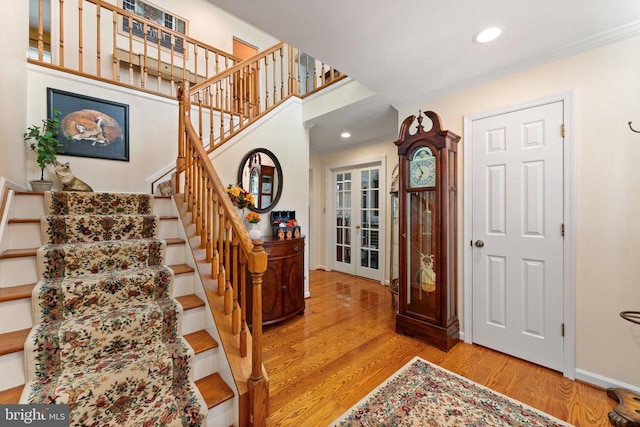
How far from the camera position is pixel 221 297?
1.72 m

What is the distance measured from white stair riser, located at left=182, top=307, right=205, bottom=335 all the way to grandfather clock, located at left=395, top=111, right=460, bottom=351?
1.83 meters

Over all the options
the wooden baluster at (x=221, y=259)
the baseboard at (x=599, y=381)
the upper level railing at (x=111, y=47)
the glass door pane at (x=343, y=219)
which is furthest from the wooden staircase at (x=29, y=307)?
the glass door pane at (x=343, y=219)

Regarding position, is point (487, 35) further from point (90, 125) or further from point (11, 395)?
point (90, 125)

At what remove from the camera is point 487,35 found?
1780mm

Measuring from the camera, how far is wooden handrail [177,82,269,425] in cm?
135

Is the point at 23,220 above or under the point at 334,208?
under

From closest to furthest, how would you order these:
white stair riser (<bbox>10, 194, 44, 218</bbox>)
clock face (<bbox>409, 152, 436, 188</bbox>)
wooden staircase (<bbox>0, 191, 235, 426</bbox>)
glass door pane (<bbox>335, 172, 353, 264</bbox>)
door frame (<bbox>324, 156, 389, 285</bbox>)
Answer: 1. wooden staircase (<bbox>0, 191, 235, 426</bbox>)
2. white stair riser (<bbox>10, 194, 44, 218</bbox>)
3. clock face (<bbox>409, 152, 436, 188</bbox>)
4. door frame (<bbox>324, 156, 389, 285</bbox>)
5. glass door pane (<bbox>335, 172, 353, 264</bbox>)

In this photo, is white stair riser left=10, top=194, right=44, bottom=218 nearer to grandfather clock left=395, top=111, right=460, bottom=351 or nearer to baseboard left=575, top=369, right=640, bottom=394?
grandfather clock left=395, top=111, right=460, bottom=351

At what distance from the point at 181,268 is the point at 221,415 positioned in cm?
98

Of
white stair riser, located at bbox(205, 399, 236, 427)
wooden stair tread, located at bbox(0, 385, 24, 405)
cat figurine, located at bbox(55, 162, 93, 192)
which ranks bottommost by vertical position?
white stair riser, located at bbox(205, 399, 236, 427)

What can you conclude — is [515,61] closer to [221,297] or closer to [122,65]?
[221,297]

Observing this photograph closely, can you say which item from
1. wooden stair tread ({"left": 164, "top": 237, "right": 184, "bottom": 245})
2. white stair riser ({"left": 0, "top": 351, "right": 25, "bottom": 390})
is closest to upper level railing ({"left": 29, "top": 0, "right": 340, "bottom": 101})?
wooden stair tread ({"left": 164, "top": 237, "right": 184, "bottom": 245})

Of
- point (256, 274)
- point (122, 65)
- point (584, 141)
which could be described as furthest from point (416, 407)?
point (122, 65)

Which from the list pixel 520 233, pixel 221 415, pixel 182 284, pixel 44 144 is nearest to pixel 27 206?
pixel 44 144
